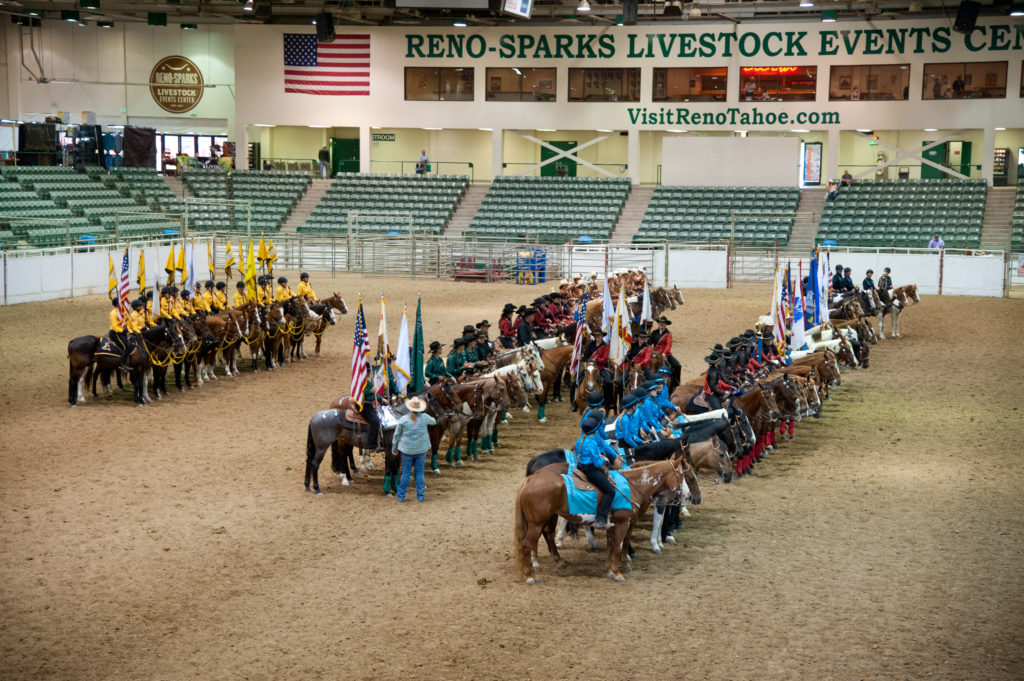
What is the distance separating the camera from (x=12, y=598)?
986cm

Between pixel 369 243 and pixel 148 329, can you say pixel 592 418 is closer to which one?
pixel 148 329

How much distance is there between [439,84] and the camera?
47219mm

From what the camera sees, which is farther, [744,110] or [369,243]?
[744,110]

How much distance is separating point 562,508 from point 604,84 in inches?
1495

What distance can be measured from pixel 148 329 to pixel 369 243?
72.9 ft

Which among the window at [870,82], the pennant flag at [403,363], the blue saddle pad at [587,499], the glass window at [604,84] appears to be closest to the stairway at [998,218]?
the window at [870,82]

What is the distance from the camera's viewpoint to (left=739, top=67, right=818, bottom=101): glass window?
43531mm

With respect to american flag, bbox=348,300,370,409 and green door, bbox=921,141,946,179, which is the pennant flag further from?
green door, bbox=921,141,946,179

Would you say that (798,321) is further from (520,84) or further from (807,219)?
(520,84)

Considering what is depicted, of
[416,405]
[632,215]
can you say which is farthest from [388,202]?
[416,405]

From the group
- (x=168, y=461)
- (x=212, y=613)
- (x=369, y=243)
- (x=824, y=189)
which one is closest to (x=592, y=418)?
(x=212, y=613)

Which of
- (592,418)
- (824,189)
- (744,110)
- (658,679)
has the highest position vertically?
(744,110)

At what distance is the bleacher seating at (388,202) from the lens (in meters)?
43.6

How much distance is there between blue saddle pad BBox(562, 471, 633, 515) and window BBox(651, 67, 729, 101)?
36.8 m
